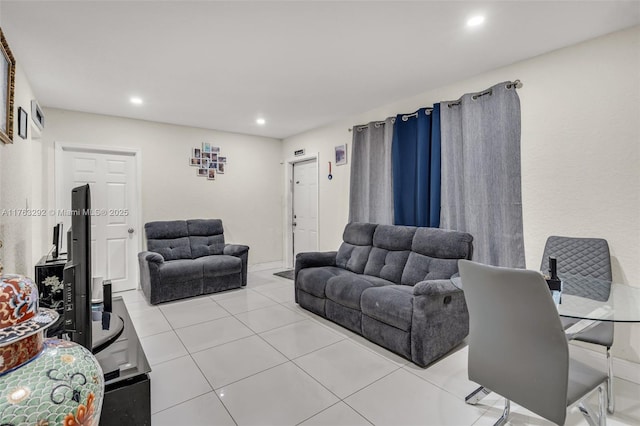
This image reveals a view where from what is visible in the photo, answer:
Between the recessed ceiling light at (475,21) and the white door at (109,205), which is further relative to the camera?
the white door at (109,205)

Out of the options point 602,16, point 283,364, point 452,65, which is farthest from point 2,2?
point 602,16

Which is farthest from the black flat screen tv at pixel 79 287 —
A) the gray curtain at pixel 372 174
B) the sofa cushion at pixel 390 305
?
the gray curtain at pixel 372 174

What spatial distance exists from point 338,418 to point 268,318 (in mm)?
1652

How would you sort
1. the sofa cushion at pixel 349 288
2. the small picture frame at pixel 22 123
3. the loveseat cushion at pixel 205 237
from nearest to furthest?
1. the small picture frame at pixel 22 123
2. the sofa cushion at pixel 349 288
3. the loveseat cushion at pixel 205 237

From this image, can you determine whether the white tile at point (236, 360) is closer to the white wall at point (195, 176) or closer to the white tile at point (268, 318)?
the white tile at point (268, 318)

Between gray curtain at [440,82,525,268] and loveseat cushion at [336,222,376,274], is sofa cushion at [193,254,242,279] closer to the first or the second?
loveseat cushion at [336,222,376,274]

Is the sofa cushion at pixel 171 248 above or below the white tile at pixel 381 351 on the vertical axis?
above

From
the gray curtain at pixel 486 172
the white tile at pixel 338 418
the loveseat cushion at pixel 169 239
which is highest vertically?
the gray curtain at pixel 486 172

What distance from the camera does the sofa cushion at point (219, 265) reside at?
4.07 meters

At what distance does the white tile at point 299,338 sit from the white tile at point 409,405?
0.70 metres

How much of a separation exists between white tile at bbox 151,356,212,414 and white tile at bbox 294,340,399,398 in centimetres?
73

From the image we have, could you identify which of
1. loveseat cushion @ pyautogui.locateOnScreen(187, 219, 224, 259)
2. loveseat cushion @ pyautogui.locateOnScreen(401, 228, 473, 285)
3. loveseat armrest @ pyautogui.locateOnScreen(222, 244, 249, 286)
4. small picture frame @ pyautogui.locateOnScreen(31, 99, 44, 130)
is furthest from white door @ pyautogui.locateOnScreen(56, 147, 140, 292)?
loveseat cushion @ pyautogui.locateOnScreen(401, 228, 473, 285)

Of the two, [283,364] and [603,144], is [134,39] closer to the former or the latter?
[283,364]

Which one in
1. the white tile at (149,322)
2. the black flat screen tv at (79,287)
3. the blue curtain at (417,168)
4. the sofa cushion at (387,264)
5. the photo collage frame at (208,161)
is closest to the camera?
the black flat screen tv at (79,287)
